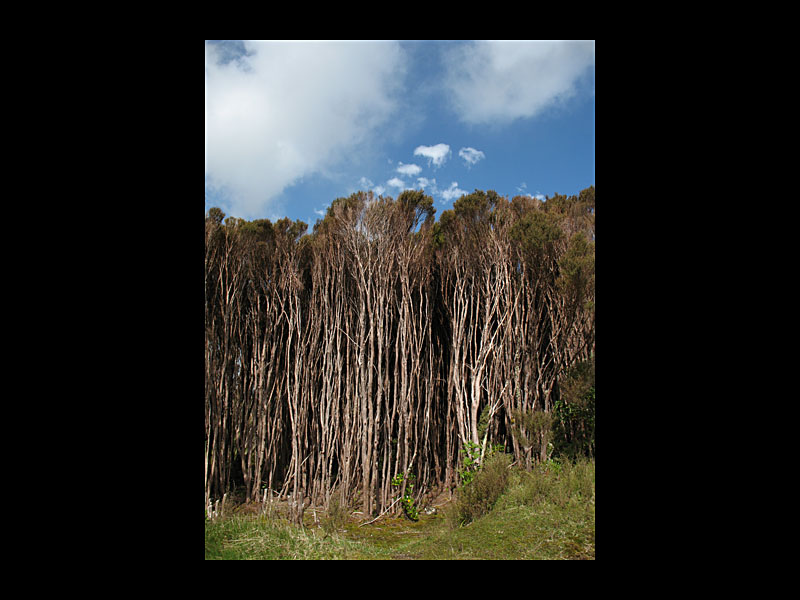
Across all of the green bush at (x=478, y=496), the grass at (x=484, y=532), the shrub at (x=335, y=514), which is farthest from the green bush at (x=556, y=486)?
the shrub at (x=335, y=514)

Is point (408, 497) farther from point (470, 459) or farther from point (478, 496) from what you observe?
point (478, 496)

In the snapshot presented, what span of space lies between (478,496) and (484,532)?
29.1 inches

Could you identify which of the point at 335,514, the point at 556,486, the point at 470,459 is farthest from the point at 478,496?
the point at 335,514

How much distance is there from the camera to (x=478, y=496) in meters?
5.04

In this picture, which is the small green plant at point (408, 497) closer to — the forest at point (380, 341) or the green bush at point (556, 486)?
the forest at point (380, 341)

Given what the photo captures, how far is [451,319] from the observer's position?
7371mm

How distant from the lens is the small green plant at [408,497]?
6.32 m

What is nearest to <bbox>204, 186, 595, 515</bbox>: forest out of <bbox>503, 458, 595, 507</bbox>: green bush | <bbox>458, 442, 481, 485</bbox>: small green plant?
<bbox>458, 442, 481, 485</bbox>: small green plant

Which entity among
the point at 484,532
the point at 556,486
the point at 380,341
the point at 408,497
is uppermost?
the point at 380,341

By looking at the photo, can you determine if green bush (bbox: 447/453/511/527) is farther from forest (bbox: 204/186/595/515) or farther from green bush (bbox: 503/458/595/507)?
forest (bbox: 204/186/595/515)

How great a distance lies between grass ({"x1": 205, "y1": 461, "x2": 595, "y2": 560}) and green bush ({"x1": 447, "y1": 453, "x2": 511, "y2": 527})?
12mm
